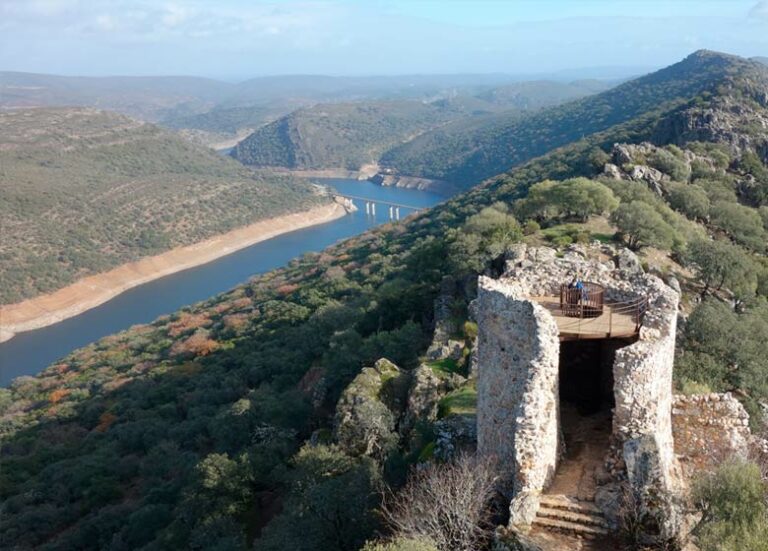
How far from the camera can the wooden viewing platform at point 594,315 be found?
10.8 m

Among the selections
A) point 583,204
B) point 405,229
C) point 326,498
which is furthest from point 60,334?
point 326,498

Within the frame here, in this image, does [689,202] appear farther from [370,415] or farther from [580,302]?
[580,302]

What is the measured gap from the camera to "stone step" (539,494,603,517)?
884 cm

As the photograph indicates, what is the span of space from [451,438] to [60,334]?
7404cm

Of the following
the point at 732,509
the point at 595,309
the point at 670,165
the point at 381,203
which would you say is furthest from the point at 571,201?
the point at 381,203

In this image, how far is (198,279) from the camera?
93438 mm

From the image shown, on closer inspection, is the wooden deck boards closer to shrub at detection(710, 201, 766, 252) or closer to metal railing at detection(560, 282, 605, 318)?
metal railing at detection(560, 282, 605, 318)

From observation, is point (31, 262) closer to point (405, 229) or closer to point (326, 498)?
point (405, 229)

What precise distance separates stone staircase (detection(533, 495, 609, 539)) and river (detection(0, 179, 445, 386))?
6801 cm

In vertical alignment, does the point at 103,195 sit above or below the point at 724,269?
below

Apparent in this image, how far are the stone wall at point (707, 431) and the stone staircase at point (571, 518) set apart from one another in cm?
237

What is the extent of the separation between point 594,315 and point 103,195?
113m

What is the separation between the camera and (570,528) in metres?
8.64

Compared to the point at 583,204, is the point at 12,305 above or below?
below
